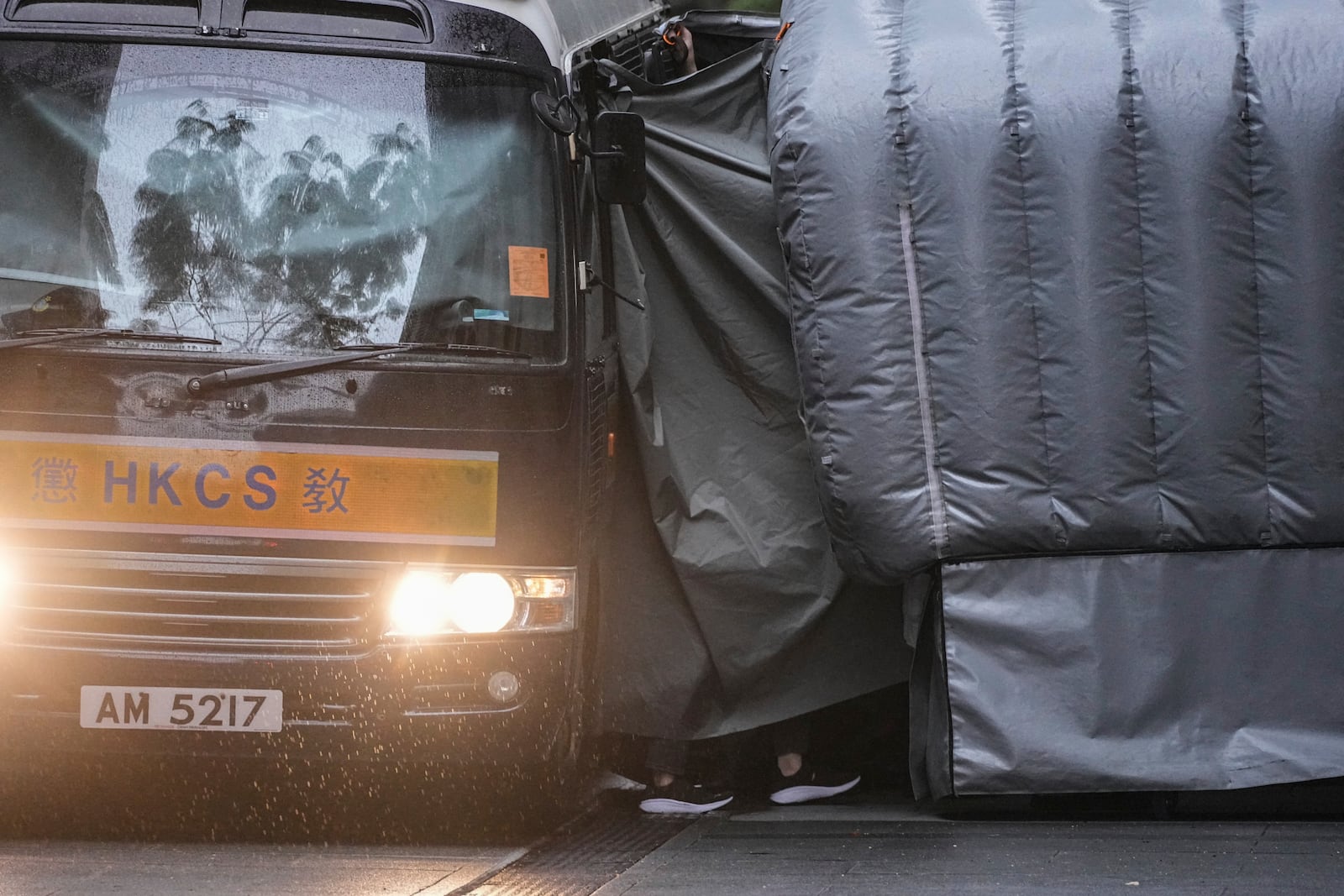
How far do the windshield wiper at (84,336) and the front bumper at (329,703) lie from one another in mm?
844

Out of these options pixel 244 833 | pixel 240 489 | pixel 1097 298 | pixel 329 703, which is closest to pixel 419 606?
pixel 329 703

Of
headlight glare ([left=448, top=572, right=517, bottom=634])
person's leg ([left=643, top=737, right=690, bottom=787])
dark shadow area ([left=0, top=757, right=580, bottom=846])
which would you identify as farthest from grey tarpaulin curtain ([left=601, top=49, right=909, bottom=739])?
headlight glare ([left=448, top=572, right=517, bottom=634])

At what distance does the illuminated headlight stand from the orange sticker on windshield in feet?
2.67

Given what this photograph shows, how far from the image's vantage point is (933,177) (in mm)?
5316

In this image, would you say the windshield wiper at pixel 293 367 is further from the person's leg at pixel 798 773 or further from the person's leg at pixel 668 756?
the person's leg at pixel 798 773

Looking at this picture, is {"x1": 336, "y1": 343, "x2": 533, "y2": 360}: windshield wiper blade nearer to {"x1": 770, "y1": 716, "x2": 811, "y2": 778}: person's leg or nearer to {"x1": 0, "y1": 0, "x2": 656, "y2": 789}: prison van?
{"x1": 0, "y1": 0, "x2": 656, "y2": 789}: prison van

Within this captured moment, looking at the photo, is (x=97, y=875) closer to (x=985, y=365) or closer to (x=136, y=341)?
(x=136, y=341)

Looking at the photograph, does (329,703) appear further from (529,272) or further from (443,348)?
(529,272)

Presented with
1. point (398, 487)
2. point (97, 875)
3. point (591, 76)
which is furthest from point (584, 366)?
point (97, 875)

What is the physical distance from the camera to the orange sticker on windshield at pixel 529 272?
505cm

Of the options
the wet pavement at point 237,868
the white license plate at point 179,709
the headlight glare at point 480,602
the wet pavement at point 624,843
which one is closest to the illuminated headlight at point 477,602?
the headlight glare at point 480,602

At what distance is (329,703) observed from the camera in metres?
4.85

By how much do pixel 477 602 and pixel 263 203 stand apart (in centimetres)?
129

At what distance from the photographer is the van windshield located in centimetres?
489
